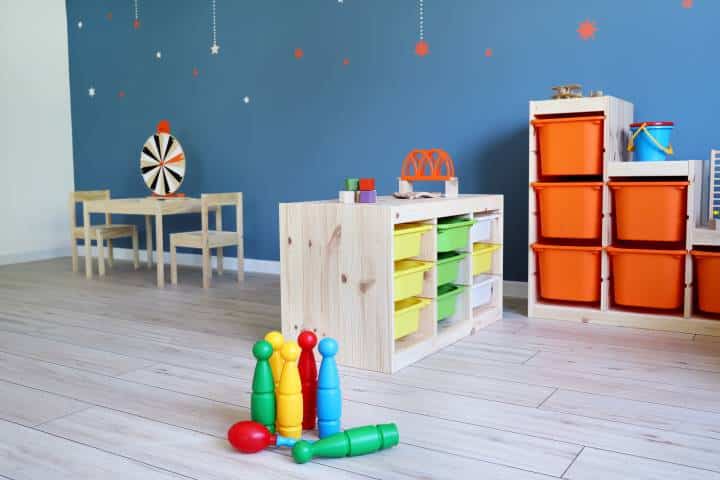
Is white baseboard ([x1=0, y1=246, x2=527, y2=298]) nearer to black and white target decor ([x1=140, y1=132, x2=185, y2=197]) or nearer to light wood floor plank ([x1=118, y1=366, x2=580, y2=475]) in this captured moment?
black and white target decor ([x1=140, y1=132, x2=185, y2=197])

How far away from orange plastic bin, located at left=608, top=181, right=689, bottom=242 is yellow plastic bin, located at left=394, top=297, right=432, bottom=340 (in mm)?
969

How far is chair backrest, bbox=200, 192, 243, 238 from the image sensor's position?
3.81m

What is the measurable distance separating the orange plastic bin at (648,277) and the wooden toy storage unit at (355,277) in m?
0.80

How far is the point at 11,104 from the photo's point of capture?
4801 mm

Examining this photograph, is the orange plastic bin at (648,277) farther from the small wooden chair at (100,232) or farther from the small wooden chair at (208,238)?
the small wooden chair at (100,232)

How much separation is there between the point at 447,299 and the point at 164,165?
245 centimetres

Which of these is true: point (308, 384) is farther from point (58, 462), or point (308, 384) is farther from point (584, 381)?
point (584, 381)

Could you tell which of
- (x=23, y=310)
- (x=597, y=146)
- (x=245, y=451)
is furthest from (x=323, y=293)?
(x=23, y=310)

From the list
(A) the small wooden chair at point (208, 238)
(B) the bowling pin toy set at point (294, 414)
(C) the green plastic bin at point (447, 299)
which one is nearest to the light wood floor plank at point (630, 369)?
(C) the green plastic bin at point (447, 299)

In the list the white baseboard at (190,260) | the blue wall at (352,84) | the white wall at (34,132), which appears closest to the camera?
the blue wall at (352,84)

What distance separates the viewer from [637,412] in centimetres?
177

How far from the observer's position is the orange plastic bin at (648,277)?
105 inches

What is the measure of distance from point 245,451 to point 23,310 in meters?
2.10

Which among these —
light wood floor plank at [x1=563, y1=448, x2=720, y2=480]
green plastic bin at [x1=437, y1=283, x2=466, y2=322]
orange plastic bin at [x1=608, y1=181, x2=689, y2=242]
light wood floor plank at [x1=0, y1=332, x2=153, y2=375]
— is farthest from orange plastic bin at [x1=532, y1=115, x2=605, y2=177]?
light wood floor plank at [x1=0, y1=332, x2=153, y2=375]
